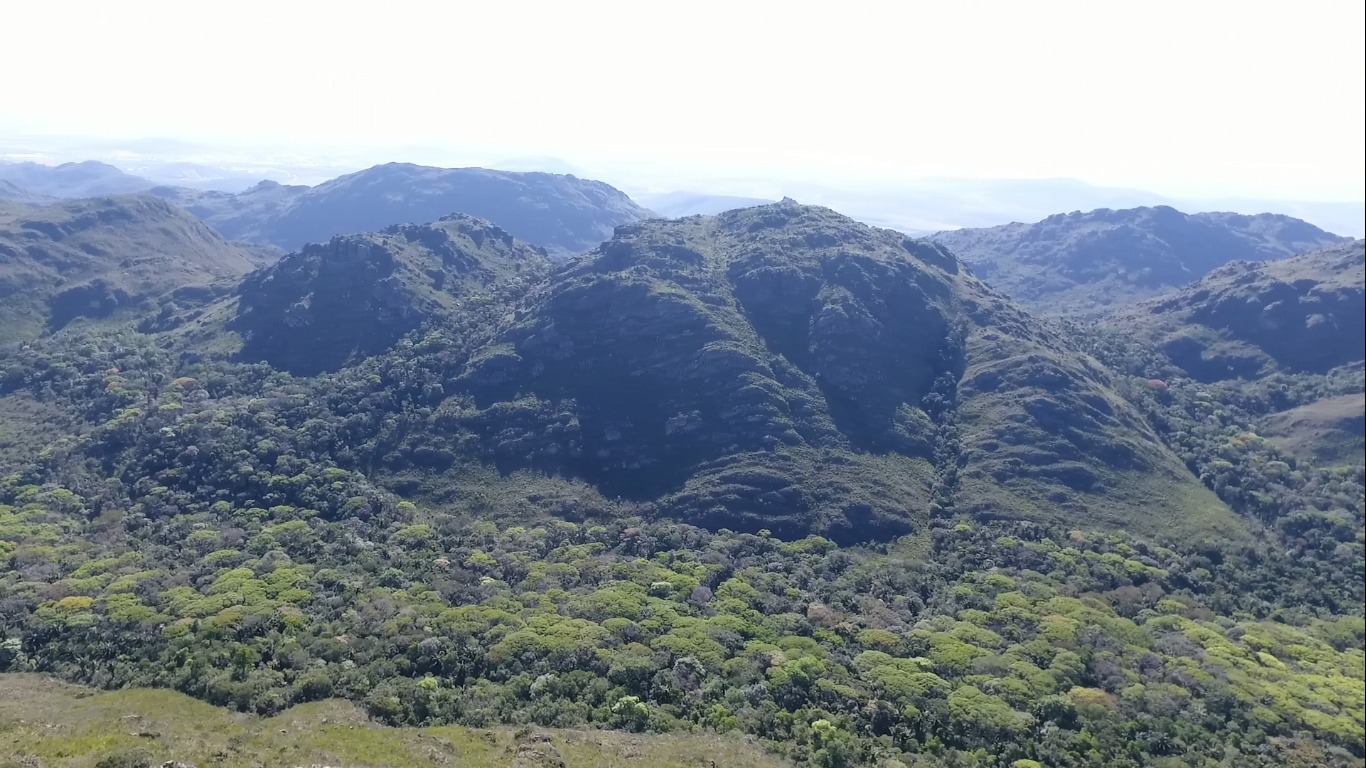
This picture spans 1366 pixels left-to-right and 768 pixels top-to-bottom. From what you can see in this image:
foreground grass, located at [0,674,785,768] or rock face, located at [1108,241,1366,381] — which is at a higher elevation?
rock face, located at [1108,241,1366,381]

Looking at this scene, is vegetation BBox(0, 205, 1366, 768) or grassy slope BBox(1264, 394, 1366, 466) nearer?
vegetation BBox(0, 205, 1366, 768)

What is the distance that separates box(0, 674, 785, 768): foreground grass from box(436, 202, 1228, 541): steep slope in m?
36.0

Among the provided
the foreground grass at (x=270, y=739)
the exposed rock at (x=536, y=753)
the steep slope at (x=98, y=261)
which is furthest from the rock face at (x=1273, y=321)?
the steep slope at (x=98, y=261)

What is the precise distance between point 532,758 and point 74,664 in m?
32.4

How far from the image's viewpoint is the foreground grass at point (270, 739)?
123 feet

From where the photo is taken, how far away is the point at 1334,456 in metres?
83.9

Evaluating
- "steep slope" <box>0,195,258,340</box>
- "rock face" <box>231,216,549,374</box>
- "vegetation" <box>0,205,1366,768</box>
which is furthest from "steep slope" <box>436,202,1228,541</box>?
"steep slope" <box>0,195,258,340</box>

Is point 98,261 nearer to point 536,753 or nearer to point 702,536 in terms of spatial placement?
point 702,536

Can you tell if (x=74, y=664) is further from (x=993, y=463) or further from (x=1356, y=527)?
(x=1356, y=527)

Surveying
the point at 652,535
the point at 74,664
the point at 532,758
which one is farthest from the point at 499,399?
the point at 532,758

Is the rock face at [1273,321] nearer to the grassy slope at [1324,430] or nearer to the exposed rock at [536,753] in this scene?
the grassy slope at [1324,430]

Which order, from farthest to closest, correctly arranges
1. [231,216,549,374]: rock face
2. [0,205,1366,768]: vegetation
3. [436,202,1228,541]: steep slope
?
[231,216,549,374]: rock face, [436,202,1228,541]: steep slope, [0,205,1366,768]: vegetation

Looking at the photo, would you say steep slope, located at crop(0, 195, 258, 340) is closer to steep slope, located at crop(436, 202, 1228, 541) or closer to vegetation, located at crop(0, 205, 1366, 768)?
vegetation, located at crop(0, 205, 1366, 768)

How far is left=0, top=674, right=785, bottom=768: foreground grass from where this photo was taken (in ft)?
123
